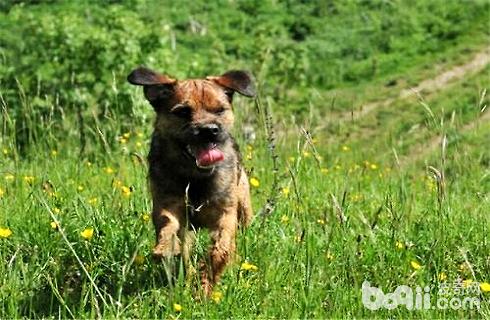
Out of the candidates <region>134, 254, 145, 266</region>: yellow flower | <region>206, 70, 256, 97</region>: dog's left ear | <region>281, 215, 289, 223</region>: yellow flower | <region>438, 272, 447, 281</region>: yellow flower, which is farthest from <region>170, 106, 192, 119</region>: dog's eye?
<region>438, 272, 447, 281</region>: yellow flower

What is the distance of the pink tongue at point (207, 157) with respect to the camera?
18.0 ft

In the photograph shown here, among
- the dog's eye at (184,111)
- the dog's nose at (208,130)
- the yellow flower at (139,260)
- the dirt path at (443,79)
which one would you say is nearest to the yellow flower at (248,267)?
the yellow flower at (139,260)

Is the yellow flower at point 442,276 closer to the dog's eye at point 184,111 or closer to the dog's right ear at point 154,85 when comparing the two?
the dog's eye at point 184,111

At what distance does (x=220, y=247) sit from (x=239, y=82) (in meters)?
1.23

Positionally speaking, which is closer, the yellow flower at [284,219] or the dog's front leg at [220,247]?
the dog's front leg at [220,247]

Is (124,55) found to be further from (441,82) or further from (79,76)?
(441,82)

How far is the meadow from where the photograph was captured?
4707 mm

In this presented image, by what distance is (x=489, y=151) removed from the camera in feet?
43.5

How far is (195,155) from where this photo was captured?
5.51 metres

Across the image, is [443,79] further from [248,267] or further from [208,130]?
[248,267]

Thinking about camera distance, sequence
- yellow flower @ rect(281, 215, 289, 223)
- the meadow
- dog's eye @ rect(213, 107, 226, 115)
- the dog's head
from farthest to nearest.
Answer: yellow flower @ rect(281, 215, 289, 223) → dog's eye @ rect(213, 107, 226, 115) → the dog's head → the meadow

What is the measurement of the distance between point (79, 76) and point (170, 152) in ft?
23.1

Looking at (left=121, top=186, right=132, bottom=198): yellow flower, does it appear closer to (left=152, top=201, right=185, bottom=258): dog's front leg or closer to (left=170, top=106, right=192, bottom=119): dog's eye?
(left=152, top=201, right=185, bottom=258): dog's front leg

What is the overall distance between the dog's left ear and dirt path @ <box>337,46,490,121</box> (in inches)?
434
